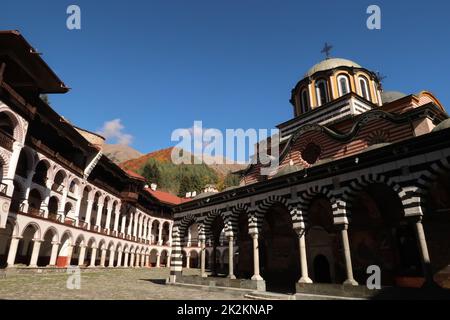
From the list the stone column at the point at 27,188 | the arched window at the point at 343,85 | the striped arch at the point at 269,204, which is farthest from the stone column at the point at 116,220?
the arched window at the point at 343,85

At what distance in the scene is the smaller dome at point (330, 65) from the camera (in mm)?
23281

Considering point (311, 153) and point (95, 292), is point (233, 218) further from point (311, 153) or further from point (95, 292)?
point (95, 292)

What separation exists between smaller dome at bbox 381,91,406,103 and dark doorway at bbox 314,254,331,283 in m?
15.4

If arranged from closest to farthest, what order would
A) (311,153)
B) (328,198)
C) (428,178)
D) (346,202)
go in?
(428,178) < (346,202) < (328,198) < (311,153)

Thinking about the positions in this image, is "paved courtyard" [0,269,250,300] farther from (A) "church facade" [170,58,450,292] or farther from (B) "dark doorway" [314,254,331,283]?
(B) "dark doorway" [314,254,331,283]

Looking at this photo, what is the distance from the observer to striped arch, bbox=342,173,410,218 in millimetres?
9141

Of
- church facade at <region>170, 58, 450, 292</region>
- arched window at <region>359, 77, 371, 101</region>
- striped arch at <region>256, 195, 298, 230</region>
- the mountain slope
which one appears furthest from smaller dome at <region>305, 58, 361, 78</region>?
the mountain slope

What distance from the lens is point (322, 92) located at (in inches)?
910


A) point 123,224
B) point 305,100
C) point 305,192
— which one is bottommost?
point 305,192

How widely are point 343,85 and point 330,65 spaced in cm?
216

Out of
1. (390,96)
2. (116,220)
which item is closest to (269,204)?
(390,96)

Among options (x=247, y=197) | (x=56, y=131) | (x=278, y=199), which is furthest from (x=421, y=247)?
(x=56, y=131)

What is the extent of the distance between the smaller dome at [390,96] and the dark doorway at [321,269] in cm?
1536
